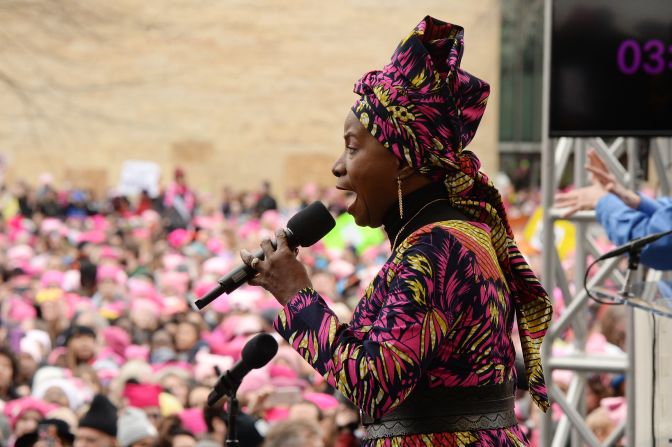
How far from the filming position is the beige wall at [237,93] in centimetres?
3148

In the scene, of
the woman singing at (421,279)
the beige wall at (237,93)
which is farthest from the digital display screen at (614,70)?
the beige wall at (237,93)

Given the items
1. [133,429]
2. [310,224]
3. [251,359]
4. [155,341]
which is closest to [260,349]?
[251,359]

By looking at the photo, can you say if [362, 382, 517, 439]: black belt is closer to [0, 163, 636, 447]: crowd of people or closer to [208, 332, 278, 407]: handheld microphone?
[208, 332, 278, 407]: handheld microphone

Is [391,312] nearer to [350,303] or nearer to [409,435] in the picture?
[409,435]

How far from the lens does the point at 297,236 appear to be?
2883 mm

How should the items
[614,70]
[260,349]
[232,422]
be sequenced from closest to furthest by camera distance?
[260,349] → [232,422] → [614,70]

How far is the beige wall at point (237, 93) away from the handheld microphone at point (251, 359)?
27789 mm

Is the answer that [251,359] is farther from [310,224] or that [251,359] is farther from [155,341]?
[155,341]

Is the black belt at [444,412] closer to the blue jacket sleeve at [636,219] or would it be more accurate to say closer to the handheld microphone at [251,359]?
the handheld microphone at [251,359]

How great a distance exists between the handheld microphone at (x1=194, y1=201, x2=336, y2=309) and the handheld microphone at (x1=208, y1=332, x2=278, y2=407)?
57 cm

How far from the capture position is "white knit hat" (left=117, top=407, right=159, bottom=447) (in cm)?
656

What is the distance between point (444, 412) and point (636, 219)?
2.34 meters

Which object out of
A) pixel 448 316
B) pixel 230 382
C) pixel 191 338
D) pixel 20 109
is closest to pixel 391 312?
pixel 448 316

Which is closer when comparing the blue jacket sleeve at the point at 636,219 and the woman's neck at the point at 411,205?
the woman's neck at the point at 411,205
